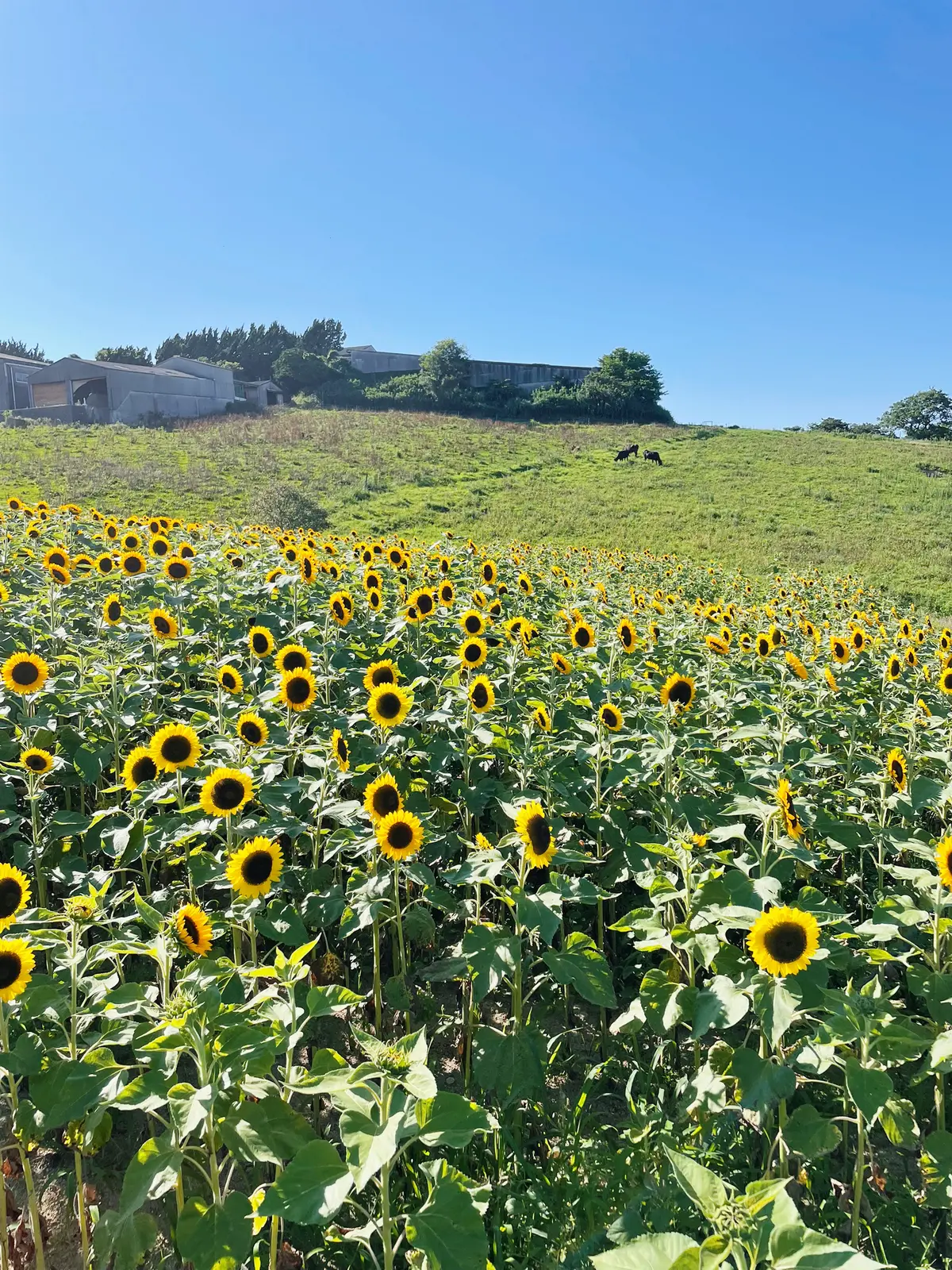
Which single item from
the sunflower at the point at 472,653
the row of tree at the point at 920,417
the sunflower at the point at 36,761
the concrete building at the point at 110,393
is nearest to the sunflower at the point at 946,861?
the sunflower at the point at 472,653

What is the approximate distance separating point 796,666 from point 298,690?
109 inches

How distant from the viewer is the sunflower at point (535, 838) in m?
2.31

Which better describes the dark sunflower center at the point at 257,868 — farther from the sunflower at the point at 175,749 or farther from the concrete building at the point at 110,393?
the concrete building at the point at 110,393

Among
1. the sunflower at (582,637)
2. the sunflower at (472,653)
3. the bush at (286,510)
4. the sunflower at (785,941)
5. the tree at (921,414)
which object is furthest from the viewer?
the tree at (921,414)

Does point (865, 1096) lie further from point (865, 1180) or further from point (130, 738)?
point (130, 738)

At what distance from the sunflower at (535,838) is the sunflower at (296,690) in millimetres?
1229

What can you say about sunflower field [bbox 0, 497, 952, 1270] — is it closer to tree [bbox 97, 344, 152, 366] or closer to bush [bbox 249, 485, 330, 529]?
bush [bbox 249, 485, 330, 529]

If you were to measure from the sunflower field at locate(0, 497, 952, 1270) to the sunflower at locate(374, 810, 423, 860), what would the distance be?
0.04ft

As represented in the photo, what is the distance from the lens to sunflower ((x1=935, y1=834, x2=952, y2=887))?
2148 millimetres

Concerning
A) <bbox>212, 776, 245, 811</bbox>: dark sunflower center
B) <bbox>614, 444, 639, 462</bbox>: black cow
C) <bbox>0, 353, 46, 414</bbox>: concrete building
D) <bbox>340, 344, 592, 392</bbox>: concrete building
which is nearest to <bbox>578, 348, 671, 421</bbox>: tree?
<bbox>340, 344, 592, 392</bbox>: concrete building

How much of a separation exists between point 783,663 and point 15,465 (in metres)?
21.7

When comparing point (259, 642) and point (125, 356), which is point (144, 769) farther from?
point (125, 356)

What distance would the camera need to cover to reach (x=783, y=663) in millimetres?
Answer: 4168

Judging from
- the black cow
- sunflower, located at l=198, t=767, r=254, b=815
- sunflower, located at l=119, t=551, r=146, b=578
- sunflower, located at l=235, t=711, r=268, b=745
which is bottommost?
sunflower, located at l=198, t=767, r=254, b=815
